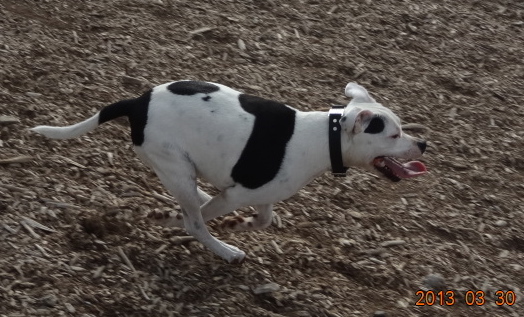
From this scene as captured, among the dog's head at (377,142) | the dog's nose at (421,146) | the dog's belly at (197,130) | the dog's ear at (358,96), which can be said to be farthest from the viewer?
the dog's ear at (358,96)

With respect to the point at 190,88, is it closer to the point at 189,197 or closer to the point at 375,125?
the point at 189,197

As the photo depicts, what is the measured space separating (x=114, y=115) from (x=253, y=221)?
987 millimetres

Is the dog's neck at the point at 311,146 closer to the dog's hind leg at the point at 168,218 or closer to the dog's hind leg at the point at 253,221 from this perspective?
the dog's hind leg at the point at 253,221

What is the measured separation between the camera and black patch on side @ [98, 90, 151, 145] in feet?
16.3

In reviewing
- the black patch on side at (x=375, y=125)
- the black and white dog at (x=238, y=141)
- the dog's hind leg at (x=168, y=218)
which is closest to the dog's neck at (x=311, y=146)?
the black and white dog at (x=238, y=141)

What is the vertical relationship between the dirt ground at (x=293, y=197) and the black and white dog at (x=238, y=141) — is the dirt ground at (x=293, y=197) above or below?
below

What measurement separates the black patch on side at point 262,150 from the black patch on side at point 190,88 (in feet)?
0.68

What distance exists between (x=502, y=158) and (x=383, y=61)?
1.43 metres

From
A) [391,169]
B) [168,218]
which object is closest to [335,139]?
[391,169]

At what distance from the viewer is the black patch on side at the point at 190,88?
198 inches

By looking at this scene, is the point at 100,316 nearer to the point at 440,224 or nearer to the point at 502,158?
the point at 440,224

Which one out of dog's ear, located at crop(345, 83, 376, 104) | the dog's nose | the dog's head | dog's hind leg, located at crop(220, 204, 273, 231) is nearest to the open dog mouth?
the dog's head

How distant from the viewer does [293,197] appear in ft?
20.1

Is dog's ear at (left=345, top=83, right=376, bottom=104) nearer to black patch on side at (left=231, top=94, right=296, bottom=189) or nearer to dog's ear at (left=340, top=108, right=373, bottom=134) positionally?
dog's ear at (left=340, top=108, right=373, bottom=134)
